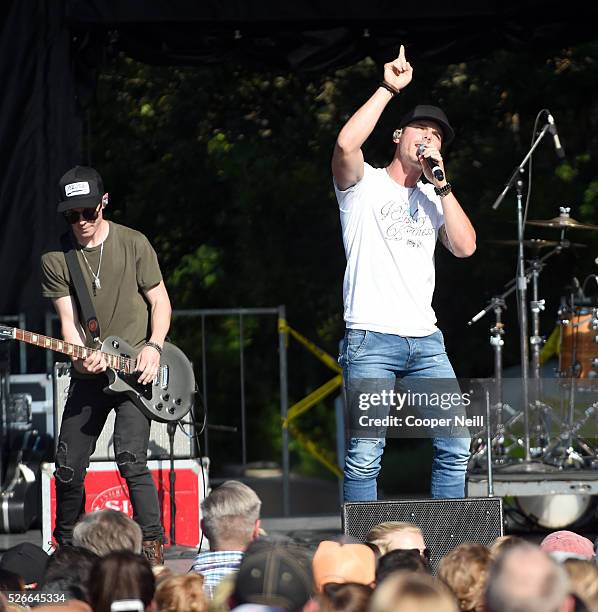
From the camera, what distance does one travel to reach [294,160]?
43.6 ft

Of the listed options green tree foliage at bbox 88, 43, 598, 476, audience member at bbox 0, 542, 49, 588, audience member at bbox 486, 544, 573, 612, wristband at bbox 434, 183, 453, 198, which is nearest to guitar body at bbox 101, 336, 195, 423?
audience member at bbox 0, 542, 49, 588

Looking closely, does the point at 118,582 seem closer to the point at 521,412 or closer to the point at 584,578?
the point at 584,578

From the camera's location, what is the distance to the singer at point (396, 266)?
225 inches

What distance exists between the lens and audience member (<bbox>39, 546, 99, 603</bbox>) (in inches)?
157

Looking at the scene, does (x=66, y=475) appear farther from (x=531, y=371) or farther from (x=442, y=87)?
(x=442, y=87)

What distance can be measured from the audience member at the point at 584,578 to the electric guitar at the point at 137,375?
2.95 m

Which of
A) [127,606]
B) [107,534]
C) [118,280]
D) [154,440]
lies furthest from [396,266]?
[127,606]

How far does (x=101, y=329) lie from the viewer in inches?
249

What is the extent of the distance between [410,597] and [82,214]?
149 inches

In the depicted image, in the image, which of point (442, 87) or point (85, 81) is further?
point (442, 87)

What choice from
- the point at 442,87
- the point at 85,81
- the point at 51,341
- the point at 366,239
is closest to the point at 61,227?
the point at 85,81

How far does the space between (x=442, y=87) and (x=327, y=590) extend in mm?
9734

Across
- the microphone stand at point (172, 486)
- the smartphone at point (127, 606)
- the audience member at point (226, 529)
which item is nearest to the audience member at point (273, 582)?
the smartphone at point (127, 606)

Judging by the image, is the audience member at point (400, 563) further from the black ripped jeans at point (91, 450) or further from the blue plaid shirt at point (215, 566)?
the black ripped jeans at point (91, 450)
